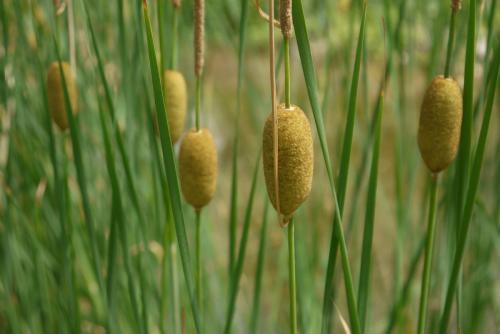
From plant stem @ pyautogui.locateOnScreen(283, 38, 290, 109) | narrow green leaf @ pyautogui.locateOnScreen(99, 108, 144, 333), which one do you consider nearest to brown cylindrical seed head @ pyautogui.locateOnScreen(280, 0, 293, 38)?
plant stem @ pyautogui.locateOnScreen(283, 38, 290, 109)

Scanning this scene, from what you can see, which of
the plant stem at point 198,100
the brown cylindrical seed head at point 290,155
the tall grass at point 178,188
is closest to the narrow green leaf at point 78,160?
the tall grass at point 178,188

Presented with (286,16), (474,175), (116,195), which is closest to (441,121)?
(474,175)

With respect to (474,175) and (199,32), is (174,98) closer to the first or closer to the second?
(199,32)

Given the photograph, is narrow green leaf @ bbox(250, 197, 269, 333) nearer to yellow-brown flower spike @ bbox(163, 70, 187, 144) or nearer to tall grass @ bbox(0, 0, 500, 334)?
tall grass @ bbox(0, 0, 500, 334)

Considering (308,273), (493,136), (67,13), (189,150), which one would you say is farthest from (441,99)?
(493,136)

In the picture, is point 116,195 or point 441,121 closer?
point 441,121

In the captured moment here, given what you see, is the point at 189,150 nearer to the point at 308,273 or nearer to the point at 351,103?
the point at 351,103
